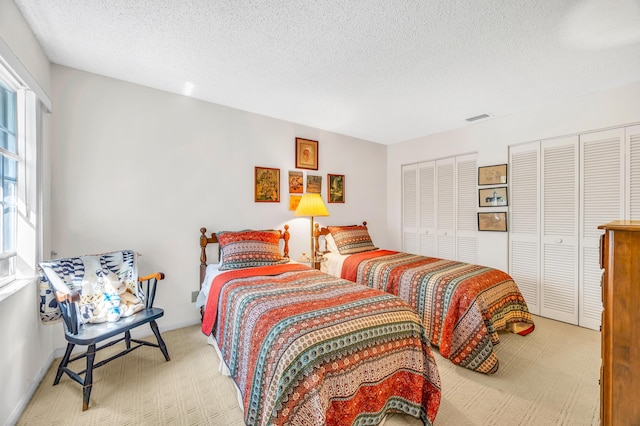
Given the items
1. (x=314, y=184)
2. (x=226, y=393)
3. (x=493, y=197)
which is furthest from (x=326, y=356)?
(x=493, y=197)

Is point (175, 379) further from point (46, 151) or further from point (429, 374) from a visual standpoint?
point (46, 151)

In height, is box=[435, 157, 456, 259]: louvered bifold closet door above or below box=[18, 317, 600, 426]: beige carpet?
above

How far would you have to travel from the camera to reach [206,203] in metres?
3.04

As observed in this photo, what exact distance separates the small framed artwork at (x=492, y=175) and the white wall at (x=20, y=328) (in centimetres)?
447

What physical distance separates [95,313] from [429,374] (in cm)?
234

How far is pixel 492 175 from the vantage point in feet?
11.8

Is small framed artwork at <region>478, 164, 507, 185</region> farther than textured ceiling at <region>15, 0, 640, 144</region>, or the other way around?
small framed artwork at <region>478, 164, 507, 185</region>

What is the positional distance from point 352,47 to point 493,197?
9.02ft

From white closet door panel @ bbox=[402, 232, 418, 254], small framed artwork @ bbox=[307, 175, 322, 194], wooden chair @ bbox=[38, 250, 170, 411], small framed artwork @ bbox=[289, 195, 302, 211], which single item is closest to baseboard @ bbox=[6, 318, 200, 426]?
wooden chair @ bbox=[38, 250, 170, 411]

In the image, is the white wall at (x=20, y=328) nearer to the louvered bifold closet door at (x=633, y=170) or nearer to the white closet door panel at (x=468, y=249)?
the white closet door panel at (x=468, y=249)

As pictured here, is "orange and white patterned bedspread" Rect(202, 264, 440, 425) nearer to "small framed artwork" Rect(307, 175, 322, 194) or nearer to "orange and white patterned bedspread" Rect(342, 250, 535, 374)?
"orange and white patterned bedspread" Rect(342, 250, 535, 374)

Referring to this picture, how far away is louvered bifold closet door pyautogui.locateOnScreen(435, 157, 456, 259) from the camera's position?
405 centimetres

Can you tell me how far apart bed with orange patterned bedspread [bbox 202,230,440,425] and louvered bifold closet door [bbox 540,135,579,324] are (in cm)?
245

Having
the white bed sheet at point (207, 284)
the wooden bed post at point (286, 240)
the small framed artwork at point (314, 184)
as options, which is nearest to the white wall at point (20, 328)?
the white bed sheet at point (207, 284)
